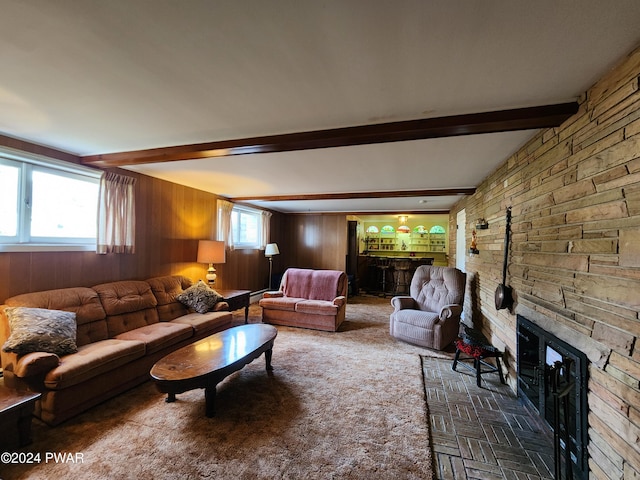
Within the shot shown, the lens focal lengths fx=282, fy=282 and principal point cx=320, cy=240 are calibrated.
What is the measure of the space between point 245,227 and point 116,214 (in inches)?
125

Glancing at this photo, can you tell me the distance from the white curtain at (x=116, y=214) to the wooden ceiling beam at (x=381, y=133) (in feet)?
2.12

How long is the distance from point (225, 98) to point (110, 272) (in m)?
2.92

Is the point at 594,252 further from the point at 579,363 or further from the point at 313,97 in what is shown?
the point at 313,97

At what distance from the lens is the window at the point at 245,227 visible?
6.16 meters

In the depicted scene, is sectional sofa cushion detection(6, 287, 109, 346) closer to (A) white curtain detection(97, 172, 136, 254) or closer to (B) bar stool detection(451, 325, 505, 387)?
(A) white curtain detection(97, 172, 136, 254)

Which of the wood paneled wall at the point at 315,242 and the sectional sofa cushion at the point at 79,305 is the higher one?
the wood paneled wall at the point at 315,242

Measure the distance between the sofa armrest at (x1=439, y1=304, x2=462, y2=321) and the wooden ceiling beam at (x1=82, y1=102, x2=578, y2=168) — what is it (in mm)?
2510

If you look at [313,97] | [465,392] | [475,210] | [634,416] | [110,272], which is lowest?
[465,392]

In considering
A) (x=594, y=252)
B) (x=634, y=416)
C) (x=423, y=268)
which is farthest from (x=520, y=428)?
(x=423, y=268)

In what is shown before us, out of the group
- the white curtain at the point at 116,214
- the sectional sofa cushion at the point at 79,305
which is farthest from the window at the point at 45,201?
the sectional sofa cushion at the point at 79,305

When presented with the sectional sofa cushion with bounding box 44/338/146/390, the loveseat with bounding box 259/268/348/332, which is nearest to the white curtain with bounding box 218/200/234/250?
the loveseat with bounding box 259/268/348/332

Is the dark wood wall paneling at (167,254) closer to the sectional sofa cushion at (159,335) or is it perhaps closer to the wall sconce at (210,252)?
the wall sconce at (210,252)

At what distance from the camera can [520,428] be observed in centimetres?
219

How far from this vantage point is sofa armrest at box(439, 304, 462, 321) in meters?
3.80
